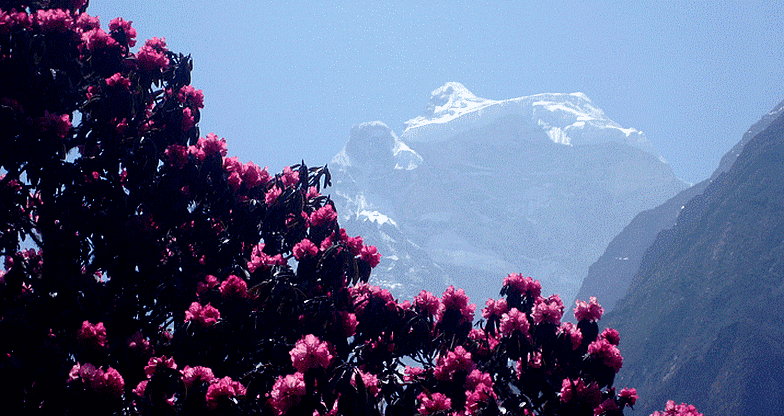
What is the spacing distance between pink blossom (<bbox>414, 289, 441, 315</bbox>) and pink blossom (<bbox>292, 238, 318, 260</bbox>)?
1.49 meters

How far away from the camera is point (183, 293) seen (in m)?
6.22

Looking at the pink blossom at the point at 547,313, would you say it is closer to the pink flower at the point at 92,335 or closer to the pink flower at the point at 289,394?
the pink flower at the point at 289,394

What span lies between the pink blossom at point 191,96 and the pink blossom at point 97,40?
1.00 meters

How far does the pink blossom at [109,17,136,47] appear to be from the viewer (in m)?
7.77

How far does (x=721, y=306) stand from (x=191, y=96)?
158ft

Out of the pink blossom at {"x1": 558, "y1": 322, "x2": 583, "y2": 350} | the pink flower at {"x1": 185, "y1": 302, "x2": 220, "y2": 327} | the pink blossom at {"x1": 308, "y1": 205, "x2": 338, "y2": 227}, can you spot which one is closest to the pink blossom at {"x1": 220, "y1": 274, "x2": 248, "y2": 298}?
the pink flower at {"x1": 185, "y1": 302, "x2": 220, "y2": 327}

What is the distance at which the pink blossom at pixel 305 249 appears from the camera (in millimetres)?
6539

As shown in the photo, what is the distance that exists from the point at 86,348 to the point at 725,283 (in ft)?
167

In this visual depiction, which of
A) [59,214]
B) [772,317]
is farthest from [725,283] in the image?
[59,214]

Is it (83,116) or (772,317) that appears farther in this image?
(772,317)

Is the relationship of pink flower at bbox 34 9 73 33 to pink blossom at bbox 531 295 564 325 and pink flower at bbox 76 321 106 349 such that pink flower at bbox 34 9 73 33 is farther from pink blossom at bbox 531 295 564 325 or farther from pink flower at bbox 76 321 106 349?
pink blossom at bbox 531 295 564 325

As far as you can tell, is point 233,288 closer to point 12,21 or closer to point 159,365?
point 159,365

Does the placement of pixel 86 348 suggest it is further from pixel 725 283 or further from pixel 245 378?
pixel 725 283

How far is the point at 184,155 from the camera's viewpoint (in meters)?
6.96
